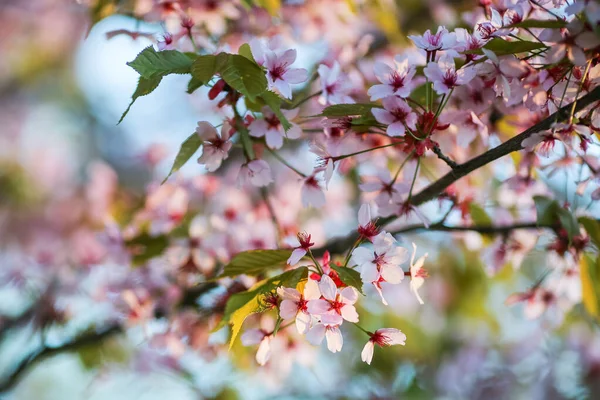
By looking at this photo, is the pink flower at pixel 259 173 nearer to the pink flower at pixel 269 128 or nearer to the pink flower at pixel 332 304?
the pink flower at pixel 269 128

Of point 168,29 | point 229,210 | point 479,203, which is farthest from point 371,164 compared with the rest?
point 168,29

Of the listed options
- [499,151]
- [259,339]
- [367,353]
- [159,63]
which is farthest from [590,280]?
[159,63]

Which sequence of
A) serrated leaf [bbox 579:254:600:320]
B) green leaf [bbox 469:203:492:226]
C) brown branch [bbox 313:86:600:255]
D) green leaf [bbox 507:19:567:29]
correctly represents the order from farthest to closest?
green leaf [bbox 469:203:492:226] < serrated leaf [bbox 579:254:600:320] < brown branch [bbox 313:86:600:255] < green leaf [bbox 507:19:567:29]

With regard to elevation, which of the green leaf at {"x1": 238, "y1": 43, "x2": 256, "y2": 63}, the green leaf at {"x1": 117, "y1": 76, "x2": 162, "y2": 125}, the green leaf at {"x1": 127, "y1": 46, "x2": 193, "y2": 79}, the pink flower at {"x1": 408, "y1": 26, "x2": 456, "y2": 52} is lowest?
the pink flower at {"x1": 408, "y1": 26, "x2": 456, "y2": 52}

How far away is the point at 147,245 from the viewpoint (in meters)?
1.58

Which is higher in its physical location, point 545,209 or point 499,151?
point 499,151

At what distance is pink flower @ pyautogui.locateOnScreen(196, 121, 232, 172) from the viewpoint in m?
1.09

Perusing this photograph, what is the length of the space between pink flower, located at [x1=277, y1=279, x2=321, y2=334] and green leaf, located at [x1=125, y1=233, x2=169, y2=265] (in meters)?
0.71

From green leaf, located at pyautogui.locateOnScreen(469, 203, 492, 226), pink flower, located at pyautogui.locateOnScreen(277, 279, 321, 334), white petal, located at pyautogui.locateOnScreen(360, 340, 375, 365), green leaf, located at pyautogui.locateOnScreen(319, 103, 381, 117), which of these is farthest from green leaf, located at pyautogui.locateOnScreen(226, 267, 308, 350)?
green leaf, located at pyautogui.locateOnScreen(469, 203, 492, 226)

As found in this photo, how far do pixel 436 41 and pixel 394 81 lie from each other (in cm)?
9

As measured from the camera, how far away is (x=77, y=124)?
418 cm

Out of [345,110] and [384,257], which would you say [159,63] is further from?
[384,257]

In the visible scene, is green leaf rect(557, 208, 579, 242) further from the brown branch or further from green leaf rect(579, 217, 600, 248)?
the brown branch

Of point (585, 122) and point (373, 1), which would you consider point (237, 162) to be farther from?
point (585, 122)
